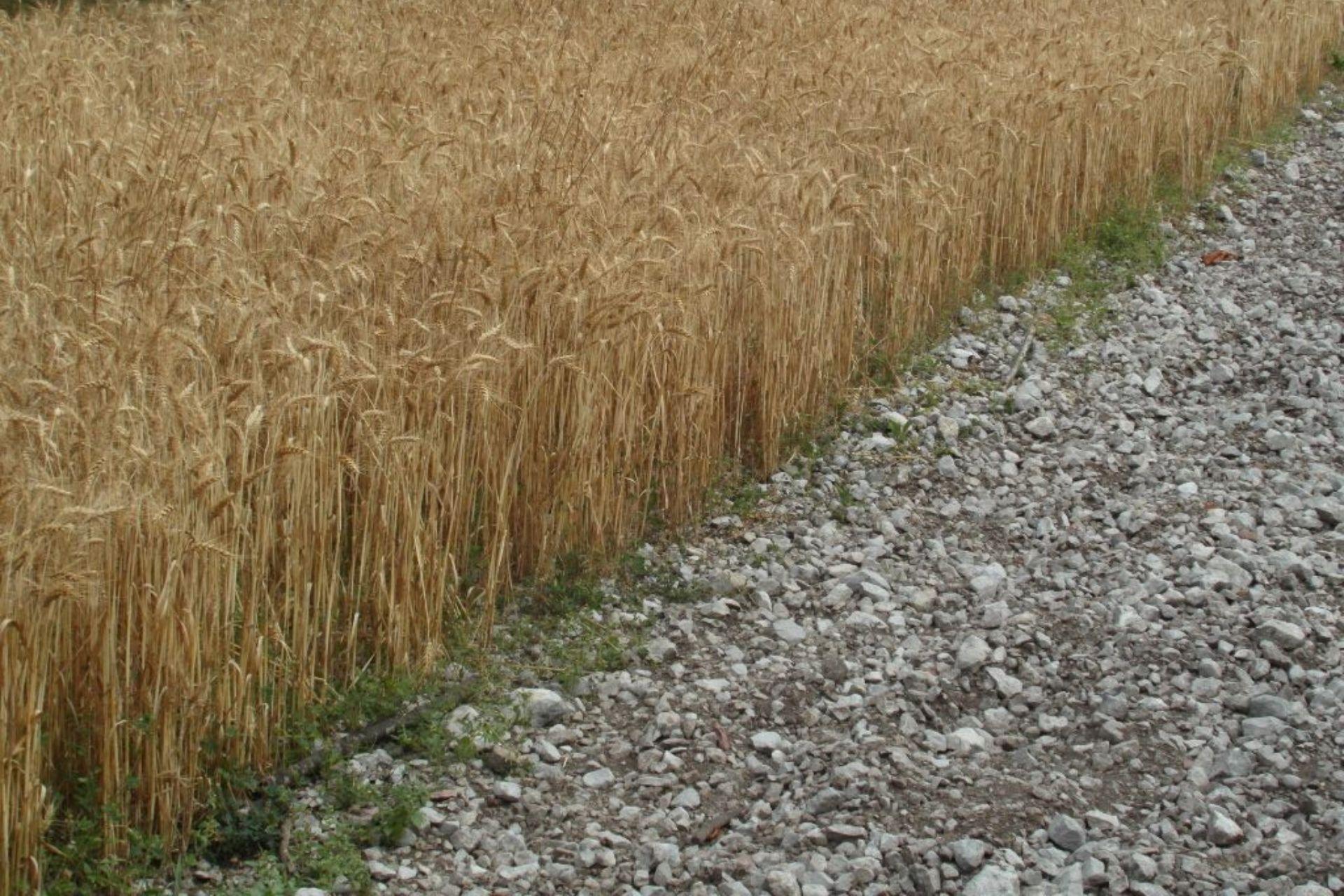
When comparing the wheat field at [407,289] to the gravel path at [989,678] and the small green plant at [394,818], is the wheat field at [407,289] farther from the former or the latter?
the gravel path at [989,678]

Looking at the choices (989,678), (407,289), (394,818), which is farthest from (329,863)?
(407,289)

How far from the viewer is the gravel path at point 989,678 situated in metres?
3.66

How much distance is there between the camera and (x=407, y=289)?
5004 millimetres

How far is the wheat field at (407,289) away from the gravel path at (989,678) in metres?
0.48

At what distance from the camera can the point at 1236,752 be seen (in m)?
4.06

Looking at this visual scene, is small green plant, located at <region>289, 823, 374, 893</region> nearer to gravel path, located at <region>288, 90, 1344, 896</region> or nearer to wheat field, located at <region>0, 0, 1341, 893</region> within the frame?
gravel path, located at <region>288, 90, 1344, 896</region>

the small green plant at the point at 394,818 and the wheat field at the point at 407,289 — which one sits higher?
the wheat field at the point at 407,289

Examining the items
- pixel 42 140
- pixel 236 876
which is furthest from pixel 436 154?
pixel 236 876

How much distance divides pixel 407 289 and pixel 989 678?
2.26m

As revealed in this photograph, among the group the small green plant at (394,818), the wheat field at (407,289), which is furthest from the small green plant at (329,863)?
the wheat field at (407,289)

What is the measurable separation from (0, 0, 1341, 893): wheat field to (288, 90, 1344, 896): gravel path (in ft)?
1.57

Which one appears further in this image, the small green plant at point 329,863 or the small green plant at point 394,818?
the small green plant at point 394,818

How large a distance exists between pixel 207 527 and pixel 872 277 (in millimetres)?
3724

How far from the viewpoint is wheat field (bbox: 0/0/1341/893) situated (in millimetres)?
3379
